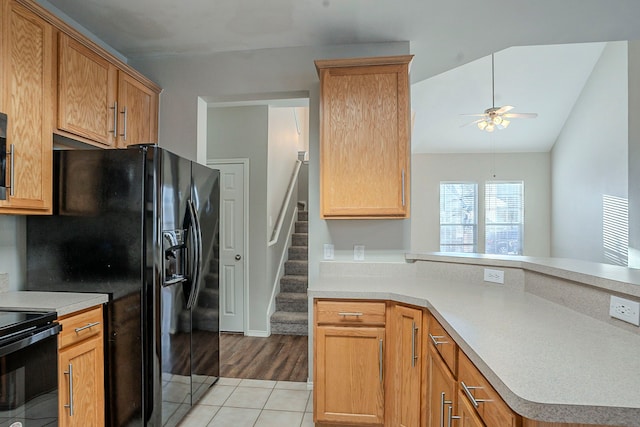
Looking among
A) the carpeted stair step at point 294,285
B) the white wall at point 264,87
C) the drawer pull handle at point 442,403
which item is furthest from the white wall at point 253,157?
the drawer pull handle at point 442,403

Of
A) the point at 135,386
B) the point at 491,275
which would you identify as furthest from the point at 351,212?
the point at 135,386

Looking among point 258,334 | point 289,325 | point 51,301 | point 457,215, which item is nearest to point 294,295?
point 289,325

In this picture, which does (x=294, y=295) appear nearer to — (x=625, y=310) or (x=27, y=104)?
(x=27, y=104)

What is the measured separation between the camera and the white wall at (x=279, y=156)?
4.18 metres

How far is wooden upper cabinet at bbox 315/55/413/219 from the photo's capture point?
7.82 ft

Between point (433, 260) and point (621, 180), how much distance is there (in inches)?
182

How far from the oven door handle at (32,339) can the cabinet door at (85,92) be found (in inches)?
43.4

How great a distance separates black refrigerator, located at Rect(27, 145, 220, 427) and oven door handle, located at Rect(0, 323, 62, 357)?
41cm

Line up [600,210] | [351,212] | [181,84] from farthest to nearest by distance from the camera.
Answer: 1. [600,210]
2. [181,84]
3. [351,212]

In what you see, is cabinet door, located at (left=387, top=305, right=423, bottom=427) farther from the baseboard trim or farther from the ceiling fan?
the ceiling fan

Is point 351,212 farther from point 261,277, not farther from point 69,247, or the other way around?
point 261,277

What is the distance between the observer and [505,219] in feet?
25.7

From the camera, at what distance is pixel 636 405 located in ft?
2.68

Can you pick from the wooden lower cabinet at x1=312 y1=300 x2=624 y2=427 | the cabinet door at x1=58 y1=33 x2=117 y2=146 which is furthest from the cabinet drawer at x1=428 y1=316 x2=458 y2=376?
the cabinet door at x1=58 y1=33 x2=117 y2=146
